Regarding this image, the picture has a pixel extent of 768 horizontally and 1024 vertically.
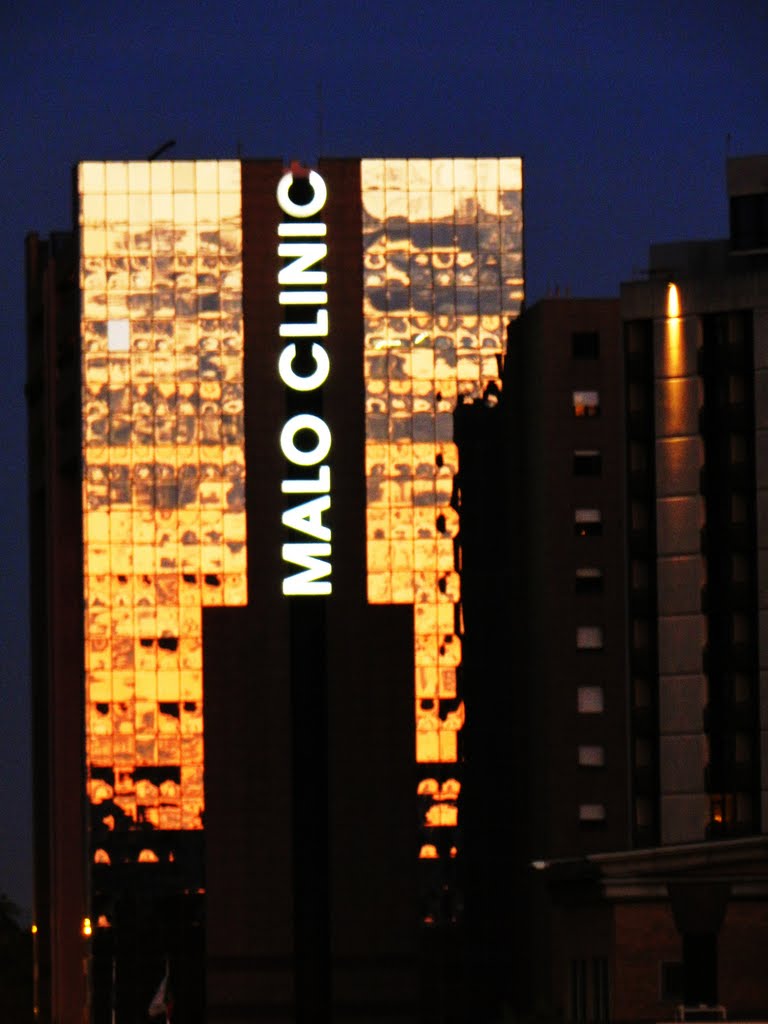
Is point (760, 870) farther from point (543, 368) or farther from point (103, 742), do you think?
point (103, 742)

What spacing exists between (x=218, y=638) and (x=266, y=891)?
15.1 meters

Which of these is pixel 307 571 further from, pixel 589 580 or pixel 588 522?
pixel 588 522

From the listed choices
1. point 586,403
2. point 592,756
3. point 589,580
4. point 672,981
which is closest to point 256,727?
point 592,756

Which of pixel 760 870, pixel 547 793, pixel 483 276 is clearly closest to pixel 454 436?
pixel 483 276

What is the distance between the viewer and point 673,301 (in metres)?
177

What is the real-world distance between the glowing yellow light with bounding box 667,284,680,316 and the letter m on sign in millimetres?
26920

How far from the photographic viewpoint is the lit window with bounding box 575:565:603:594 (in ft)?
597

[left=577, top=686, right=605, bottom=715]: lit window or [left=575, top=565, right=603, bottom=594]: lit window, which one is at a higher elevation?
[left=575, top=565, right=603, bottom=594]: lit window

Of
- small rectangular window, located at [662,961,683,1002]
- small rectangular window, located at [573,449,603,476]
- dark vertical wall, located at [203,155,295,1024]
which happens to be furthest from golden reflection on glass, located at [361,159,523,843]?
small rectangular window, located at [662,961,683,1002]

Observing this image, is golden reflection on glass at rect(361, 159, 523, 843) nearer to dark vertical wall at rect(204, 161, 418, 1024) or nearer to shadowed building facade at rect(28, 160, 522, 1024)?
shadowed building facade at rect(28, 160, 522, 1024)

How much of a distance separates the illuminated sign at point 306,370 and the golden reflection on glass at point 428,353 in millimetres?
31569

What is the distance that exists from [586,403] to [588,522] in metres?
6.53

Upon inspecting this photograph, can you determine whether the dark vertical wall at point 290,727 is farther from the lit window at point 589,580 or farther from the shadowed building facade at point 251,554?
the lit window at point 589,580

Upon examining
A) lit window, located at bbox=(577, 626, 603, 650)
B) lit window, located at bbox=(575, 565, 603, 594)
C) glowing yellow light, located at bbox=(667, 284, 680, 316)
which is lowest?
lit window, located at bbox=(577, 626, 603, 650)
